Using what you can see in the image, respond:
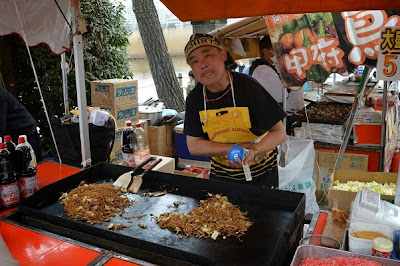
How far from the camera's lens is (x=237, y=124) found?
8.63 ft

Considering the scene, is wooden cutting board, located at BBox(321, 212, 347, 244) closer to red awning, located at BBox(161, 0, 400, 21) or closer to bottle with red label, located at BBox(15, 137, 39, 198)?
red awning, located at BBox(161, 0, 400, 21)

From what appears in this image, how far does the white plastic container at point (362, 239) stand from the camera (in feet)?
5.07

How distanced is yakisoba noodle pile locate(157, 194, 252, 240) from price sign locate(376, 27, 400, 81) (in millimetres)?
2037

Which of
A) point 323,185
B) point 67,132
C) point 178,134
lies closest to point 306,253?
point 67,132

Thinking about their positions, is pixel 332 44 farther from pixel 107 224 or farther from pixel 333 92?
pixel 333 92

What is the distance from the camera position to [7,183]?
82.4 inches

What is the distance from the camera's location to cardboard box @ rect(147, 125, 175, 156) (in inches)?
237

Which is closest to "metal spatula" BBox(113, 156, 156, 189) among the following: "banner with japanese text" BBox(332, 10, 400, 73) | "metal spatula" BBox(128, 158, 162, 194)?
"metal spatula" BBox(128, 158, 162, 194)

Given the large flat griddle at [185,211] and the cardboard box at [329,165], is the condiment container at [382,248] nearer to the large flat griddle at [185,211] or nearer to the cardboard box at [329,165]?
the large flat griddle at [185,211]

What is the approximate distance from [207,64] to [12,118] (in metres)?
2.94

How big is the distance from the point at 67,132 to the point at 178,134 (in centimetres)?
313

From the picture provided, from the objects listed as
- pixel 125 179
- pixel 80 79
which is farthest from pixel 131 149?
pixel 80 79

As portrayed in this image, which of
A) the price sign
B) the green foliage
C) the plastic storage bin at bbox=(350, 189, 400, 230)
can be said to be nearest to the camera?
the plastic storage bin at bbox=(350, 189, 400, 230)

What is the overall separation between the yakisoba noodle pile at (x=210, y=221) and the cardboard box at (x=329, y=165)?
344 centimetres
